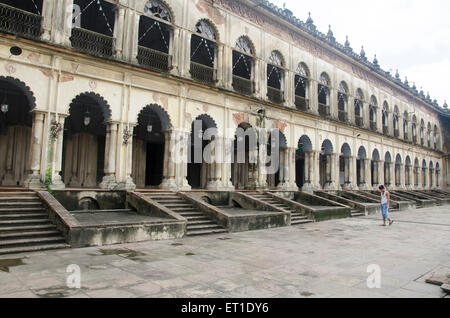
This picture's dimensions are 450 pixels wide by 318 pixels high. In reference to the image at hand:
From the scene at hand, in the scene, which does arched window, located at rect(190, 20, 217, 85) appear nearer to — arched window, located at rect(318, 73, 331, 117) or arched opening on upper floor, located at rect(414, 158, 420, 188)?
arched window, located at rect(318, 73, 331, 117)

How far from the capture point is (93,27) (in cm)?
1484

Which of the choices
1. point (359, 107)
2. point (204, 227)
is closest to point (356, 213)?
point (204, 227)

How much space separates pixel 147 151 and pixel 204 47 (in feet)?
20.1

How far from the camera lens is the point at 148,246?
815 cm

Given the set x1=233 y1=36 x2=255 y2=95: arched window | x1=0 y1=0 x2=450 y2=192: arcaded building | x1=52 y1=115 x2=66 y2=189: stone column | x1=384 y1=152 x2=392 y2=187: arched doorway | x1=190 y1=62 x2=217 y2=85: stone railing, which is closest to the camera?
x1=52 y1=115 x2=66 y2=189: stone column

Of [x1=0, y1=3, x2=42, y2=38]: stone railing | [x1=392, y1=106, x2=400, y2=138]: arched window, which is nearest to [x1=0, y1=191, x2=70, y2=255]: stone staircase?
[x1=0, y1=3, x2=42, y2=38]: stone railing

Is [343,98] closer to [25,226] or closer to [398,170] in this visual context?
[398,170]

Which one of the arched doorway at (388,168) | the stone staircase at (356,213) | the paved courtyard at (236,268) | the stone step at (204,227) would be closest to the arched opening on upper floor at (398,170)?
the arched doorway at (388,168)

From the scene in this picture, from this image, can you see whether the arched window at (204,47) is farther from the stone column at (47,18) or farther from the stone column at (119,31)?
the stone column at (47,18)

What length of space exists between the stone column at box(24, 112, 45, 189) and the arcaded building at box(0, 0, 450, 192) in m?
0.03

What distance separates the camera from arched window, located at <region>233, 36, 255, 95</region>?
690 inches

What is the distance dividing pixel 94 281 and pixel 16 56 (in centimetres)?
890

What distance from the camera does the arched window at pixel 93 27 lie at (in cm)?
1248

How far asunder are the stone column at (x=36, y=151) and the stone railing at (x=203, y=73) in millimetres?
6903
